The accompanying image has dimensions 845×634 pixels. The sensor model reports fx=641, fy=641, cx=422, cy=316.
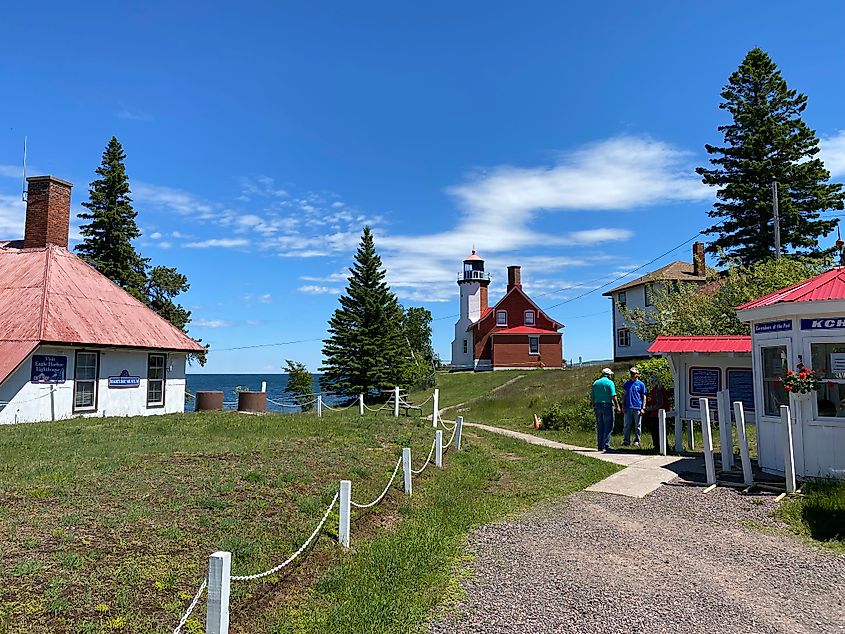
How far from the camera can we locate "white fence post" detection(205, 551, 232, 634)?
13.8ft

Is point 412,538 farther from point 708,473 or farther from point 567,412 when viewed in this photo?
point 567,412

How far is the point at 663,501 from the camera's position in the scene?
10.1 m

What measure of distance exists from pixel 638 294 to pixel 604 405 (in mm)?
36325

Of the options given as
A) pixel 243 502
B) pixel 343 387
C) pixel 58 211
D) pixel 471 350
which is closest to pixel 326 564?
pixel 243 502

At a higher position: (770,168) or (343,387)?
(770,168)

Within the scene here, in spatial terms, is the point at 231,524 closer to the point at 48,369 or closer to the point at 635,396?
the point at 635,396

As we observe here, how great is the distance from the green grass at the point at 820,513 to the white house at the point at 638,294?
122 ft

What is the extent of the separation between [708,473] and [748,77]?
34530 millimetres

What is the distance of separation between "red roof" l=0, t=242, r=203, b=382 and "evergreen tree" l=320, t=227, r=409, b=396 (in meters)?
16.2

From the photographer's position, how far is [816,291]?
1044cm

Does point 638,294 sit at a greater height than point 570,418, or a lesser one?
greater

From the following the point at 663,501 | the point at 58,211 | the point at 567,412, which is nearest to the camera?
the point at 663,501

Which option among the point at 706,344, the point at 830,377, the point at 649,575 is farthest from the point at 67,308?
the point at 830,377

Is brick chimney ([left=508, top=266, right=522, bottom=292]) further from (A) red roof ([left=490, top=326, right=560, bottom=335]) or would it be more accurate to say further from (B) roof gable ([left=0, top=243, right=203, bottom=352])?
(B) roof gable ([left=0, top=243, right=203, bottom=352])
